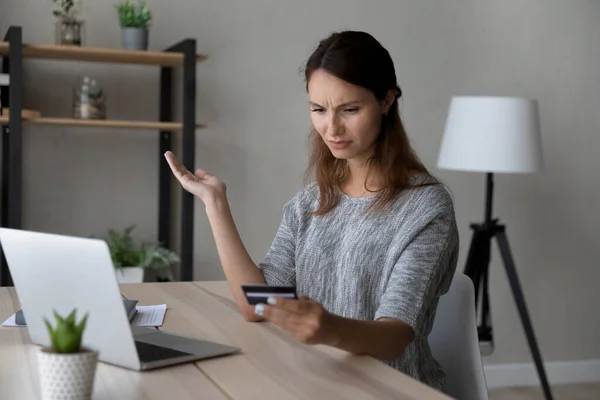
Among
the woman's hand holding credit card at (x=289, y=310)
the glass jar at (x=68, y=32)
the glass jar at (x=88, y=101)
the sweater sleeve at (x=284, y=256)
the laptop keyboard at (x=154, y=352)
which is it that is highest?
the glass jar at (x=68, y=32)

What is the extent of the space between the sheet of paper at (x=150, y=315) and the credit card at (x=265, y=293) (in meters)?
0.47

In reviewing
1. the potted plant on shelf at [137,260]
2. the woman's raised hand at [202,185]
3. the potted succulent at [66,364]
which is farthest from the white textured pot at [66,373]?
the potted plant on shelf at [137,260]

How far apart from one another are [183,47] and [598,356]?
2.64 metres

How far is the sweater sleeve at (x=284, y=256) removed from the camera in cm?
196

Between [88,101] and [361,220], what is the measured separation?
1.82 meters

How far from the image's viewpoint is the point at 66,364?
1.05 metres

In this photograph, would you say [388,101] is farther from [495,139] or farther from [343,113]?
[495,139]

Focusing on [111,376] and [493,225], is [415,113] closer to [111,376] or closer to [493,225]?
[493,225]

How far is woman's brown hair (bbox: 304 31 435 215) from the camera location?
5.76 ft

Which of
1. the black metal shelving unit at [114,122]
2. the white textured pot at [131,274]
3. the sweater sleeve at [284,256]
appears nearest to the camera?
the sweater sleeve at [284,256]

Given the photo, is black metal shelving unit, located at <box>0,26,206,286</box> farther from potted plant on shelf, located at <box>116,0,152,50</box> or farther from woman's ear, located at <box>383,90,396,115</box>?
woman's ear, located at <box>383,90,396,115</box>

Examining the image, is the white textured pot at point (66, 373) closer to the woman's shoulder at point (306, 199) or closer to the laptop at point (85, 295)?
the laptop at point (85, 295)

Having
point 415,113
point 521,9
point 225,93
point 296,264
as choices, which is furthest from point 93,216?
point 521,9

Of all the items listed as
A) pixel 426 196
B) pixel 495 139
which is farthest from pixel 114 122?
pixel 426 196
